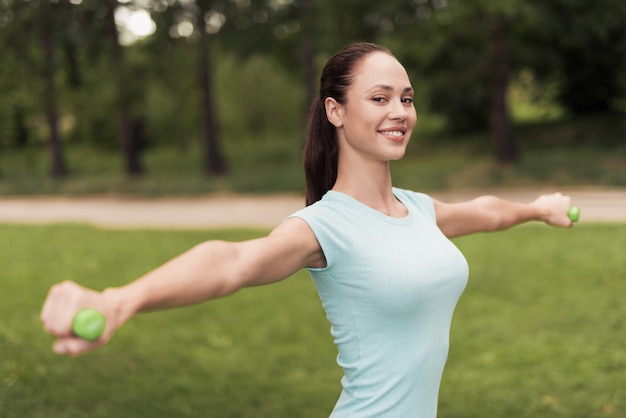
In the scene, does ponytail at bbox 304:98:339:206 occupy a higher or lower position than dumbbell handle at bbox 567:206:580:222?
higher

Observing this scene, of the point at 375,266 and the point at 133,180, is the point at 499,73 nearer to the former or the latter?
the point at 133,180

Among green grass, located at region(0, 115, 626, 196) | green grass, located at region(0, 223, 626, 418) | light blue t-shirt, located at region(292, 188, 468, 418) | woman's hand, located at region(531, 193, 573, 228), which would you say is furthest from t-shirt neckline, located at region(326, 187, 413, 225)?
green grass, located at region(0, 115, 626, 196)

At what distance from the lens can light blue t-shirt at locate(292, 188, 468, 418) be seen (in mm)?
2051

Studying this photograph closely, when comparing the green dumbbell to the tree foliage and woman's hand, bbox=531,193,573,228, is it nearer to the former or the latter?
woman's hand, bbox=531,193,573,228

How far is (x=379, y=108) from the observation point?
2.17m

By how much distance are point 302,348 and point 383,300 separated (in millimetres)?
5829

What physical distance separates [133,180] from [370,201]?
69.9 ft

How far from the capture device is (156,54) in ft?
72.9

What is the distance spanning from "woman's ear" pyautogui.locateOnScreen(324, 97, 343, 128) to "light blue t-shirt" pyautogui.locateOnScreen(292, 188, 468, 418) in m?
0.23

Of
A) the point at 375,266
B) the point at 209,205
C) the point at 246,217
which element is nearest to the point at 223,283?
the point at 375,266

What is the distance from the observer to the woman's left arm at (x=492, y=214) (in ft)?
8.79

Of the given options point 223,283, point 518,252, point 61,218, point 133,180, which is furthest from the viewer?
point 133,180

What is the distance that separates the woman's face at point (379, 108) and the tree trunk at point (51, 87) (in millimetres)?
23403

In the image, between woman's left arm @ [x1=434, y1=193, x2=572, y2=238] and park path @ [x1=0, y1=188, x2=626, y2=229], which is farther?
park path @ [x1=0, y1=188, x2=626, y2=229]
